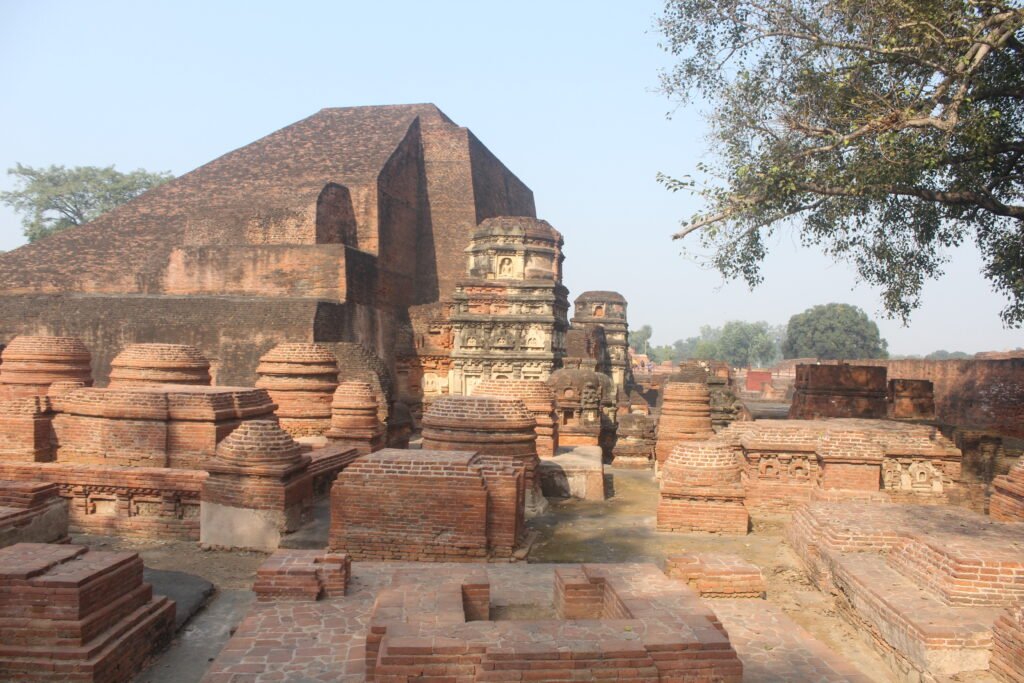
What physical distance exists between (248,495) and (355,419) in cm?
311

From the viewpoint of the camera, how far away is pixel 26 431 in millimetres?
8398

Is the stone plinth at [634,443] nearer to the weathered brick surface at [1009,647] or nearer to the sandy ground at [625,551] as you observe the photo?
the sandy ground at [625,551]

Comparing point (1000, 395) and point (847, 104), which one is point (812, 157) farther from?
point (1000, 395)

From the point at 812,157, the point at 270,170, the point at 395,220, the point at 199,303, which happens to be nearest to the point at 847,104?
the point at 812,157

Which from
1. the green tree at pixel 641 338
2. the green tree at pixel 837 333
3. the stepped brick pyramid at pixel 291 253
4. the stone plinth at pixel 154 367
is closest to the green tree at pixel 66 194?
the stepped brick pyramid at pixel 291 253

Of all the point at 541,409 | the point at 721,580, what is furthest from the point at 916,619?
the point at 541,409

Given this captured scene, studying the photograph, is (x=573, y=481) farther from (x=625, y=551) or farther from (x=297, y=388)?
(x=297, y=388)

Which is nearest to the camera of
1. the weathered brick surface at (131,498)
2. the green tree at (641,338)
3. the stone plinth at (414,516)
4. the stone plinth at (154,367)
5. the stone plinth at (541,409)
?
the stone plinth at (414,516)

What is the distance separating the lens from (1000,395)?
15.1 m

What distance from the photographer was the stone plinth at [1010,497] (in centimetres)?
666

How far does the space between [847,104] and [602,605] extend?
6.80 meters

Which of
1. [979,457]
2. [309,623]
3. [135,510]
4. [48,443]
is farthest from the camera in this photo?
[979,457]

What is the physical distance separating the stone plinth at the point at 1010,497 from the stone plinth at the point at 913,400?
6.32 meters

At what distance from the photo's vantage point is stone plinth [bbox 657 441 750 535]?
7703mm
